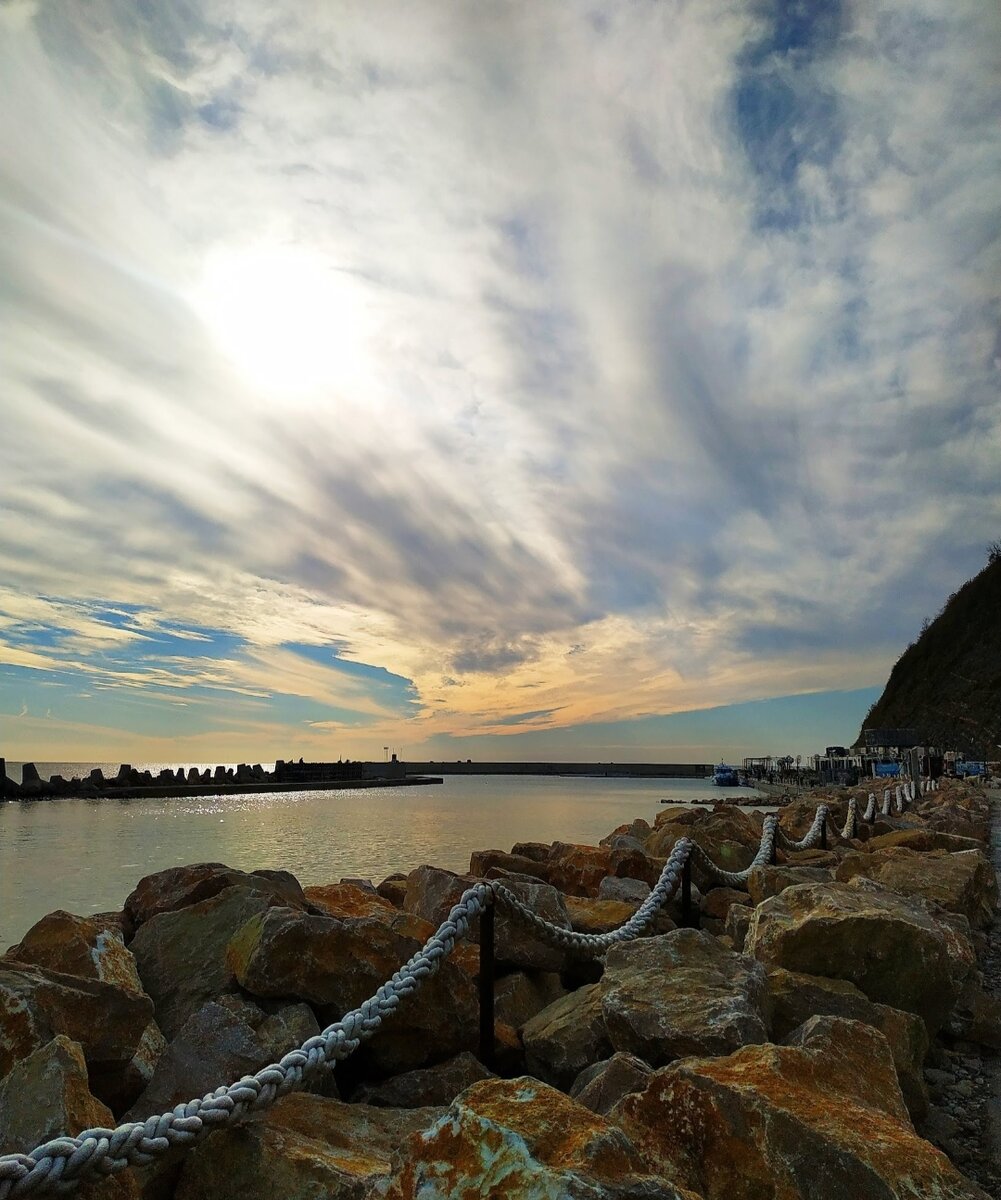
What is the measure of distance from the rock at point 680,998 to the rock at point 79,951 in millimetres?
2767

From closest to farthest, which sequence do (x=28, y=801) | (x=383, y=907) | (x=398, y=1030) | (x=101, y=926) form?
(x=398, y=1030)
(x=101, y=926)
(x=383, y=907)
(x=28, y=801)

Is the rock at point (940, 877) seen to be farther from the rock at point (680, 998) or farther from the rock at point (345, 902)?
the rock at point (345, 902)

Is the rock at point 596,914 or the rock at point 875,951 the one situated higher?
the rock at point 875,951

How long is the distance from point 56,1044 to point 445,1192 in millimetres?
1671

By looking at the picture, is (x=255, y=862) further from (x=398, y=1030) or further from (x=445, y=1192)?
(x=445, y=1192)

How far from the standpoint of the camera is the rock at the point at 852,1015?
3494 millimetres

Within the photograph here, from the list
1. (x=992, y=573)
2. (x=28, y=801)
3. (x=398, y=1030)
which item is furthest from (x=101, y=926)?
(x=992, y=573)

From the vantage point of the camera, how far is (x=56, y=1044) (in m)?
2.75

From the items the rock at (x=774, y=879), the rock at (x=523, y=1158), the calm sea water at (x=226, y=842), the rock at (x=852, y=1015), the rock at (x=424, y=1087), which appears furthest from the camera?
the calm sea water at (x=226, y=842)

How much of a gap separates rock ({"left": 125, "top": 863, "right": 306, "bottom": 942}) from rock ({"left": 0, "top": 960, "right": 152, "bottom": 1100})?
268cm

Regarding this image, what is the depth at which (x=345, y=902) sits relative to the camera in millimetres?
7203

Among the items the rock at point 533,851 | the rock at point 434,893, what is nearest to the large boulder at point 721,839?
the rock at point 533,851

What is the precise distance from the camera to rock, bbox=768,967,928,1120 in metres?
3.49

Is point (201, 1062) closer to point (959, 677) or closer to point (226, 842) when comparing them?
point (226, 842)
